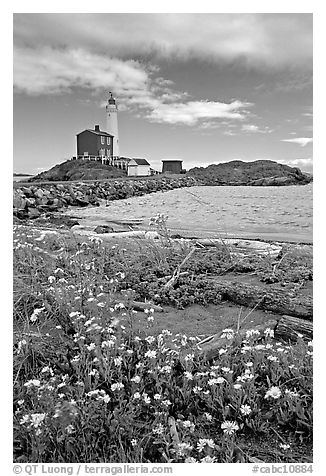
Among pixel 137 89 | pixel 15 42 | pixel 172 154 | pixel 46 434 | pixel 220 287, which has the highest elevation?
pixel 15 42

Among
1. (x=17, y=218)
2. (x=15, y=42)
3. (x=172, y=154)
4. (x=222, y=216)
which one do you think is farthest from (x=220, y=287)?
(x=15, y=42)

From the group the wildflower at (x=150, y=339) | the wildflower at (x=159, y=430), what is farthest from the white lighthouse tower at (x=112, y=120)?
the wildflower at (x=159, y=430)

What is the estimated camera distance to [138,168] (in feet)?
7.04

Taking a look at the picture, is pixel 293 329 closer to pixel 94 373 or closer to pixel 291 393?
pixel 291 393

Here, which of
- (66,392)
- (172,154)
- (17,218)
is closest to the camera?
(66,392)

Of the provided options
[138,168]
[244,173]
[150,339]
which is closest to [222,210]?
[244,173]

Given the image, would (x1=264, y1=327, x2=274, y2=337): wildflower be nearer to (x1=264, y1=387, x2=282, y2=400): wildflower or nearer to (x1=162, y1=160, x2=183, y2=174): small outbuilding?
(x1=264, y1=387, x2=282, y2=400): wildflower

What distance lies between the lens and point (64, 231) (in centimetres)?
247

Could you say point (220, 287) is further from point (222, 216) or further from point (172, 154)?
point (172, 154)

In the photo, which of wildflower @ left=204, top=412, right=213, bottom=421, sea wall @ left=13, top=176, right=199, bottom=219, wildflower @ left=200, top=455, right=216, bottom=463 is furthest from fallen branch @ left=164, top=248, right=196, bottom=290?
wildflower @ left=200, top=455, right=216, bottom=463

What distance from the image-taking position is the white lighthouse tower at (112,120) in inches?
82.5

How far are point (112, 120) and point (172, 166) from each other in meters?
0.34

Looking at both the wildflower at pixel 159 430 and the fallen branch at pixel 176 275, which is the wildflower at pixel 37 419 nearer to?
the wildflower at pixel 159 430

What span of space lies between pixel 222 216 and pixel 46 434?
1.29 meters
